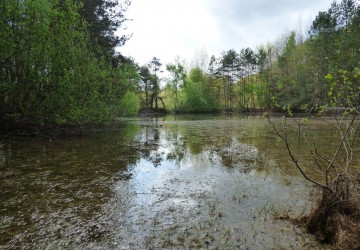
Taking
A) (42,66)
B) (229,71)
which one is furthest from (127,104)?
(229,71)

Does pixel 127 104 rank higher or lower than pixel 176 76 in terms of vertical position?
lower

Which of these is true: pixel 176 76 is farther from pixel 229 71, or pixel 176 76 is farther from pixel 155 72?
pixel 229 71

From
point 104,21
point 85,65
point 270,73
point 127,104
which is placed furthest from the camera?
point 270,73

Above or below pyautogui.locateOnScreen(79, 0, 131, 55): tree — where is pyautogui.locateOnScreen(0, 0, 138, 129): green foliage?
below

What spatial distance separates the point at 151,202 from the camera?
14.3ft

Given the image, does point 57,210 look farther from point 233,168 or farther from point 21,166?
point 233,168

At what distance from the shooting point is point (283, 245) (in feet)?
9.64

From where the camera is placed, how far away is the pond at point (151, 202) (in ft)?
10.1

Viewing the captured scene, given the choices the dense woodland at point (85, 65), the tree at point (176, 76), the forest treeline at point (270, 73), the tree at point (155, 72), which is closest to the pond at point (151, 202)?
the dense woodland at point (85, 65)

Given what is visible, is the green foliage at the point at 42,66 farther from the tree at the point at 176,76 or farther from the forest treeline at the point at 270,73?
the tree at the point at 176,76

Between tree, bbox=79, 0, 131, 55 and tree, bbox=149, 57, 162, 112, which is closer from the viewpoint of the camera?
tree, bbox=79, 0, 131, 55

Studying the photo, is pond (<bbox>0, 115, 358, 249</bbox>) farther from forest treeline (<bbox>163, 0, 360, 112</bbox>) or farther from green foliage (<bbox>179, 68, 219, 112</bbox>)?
green foliage (<bbox>179, 68, 219, 112</bbox>)

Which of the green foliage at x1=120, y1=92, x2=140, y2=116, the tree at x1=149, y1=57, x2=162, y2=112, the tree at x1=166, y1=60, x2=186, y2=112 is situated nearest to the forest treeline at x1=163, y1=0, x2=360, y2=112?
the tree at x1=166, y1=60, x2=186, y2=112

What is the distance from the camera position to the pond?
3.08m
